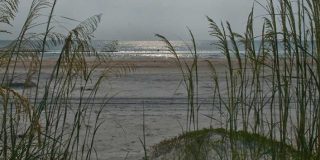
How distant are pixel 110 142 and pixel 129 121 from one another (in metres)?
2.14

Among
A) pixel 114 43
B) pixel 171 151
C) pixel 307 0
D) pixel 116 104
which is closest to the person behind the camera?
pixel 307 0

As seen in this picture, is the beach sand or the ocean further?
the beach sand

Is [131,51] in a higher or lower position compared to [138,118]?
higher

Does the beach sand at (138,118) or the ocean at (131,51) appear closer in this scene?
the ocean at (131,51)

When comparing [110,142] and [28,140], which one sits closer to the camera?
[28,140]

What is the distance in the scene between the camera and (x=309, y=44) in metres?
2.60

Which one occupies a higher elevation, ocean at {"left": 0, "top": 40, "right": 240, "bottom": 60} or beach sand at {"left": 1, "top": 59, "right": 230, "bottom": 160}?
ocean at {"left": 0, "top": 40, "right": 240, "bottom": 60}

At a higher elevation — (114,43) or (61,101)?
(114,43)

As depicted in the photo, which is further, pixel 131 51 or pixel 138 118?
pixel 131 51

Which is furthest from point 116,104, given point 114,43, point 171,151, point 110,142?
point 114,43

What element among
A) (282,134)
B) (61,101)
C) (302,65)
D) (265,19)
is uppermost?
(265,19)

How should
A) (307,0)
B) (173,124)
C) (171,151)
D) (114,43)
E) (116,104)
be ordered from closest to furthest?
1. (307,0)
2. (114,43)
3. (171,151)
4. (173,124)
5. (116,104)

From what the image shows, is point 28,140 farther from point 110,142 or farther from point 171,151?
point 110,142

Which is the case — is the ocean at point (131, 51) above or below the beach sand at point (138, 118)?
above
